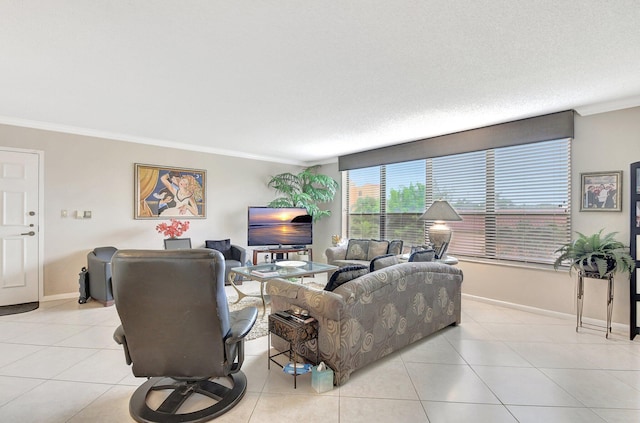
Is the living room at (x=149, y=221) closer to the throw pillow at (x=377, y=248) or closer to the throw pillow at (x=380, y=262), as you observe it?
the throw pillow at (x=377, y=248)

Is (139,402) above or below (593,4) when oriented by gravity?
below

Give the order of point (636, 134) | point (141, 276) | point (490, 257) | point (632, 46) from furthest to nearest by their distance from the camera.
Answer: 1. point (490, 257)
2. point (636, 134)
3. point (632, 46)
4. point (141, 276)

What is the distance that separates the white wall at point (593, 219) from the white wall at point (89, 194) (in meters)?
5.11

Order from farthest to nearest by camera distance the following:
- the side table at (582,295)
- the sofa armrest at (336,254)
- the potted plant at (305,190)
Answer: the potted plant at (305,190), the sofa armrest at (336,254), the side table at (582,295)

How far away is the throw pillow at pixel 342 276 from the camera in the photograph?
2.38 m

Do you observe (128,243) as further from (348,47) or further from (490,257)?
(490,257)

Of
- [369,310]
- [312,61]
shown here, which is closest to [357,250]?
[369,310]

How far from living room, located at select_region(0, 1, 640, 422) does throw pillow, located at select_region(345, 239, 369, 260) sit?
1585mm

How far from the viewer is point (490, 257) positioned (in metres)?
4.34

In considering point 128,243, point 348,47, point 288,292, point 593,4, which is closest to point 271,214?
point 128,243

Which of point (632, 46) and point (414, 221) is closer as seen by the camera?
point (632, 46)

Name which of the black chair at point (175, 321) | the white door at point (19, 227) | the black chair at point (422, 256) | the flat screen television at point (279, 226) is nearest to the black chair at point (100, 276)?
the white door at point (19, 227)

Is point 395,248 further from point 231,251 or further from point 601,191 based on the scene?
point 231,251

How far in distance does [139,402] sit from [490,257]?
14.2 feet
